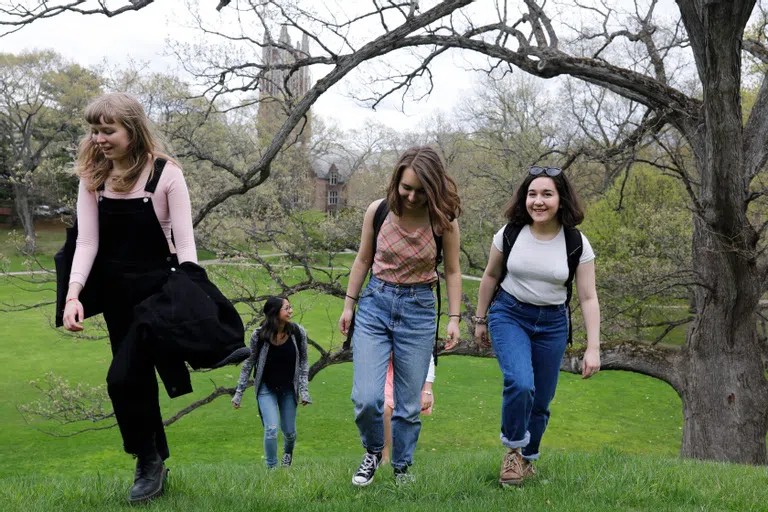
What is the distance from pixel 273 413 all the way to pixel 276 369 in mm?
462

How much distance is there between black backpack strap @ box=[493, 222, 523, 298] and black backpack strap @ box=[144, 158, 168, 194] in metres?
2.09

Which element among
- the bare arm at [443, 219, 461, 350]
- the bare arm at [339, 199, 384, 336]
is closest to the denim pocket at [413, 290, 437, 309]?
the bare arm at [443, 219, 461, 350]

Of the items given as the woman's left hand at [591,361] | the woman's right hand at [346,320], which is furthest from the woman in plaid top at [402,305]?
the woman's left hand at [591,361]

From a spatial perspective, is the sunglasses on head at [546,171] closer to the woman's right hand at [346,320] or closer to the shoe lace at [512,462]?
the woman's right hand at [346,320]

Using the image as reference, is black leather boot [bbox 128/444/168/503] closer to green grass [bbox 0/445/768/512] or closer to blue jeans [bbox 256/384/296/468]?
green grass [bbox 0/445/768/512]

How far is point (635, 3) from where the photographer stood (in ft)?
34.4

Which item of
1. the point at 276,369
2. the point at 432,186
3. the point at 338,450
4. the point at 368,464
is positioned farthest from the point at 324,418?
the point at 432,186

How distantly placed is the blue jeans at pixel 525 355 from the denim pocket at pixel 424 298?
46 cm

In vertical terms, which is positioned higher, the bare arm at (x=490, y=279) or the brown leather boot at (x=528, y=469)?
the bare arm at (x=490, y=279)

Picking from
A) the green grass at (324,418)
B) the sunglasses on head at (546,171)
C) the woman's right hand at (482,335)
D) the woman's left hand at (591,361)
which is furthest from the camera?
the green grass at (324,418)

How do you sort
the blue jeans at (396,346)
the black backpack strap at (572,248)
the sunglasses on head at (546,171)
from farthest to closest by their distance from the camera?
the sunglasses on head at (546,171)
the black backpack strap at (572,248)
the blue jeans at (396,346)

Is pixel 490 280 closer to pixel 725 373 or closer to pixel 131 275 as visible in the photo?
pixel 131 275

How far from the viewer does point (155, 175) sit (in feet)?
10.9

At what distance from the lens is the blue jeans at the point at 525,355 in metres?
3.88
